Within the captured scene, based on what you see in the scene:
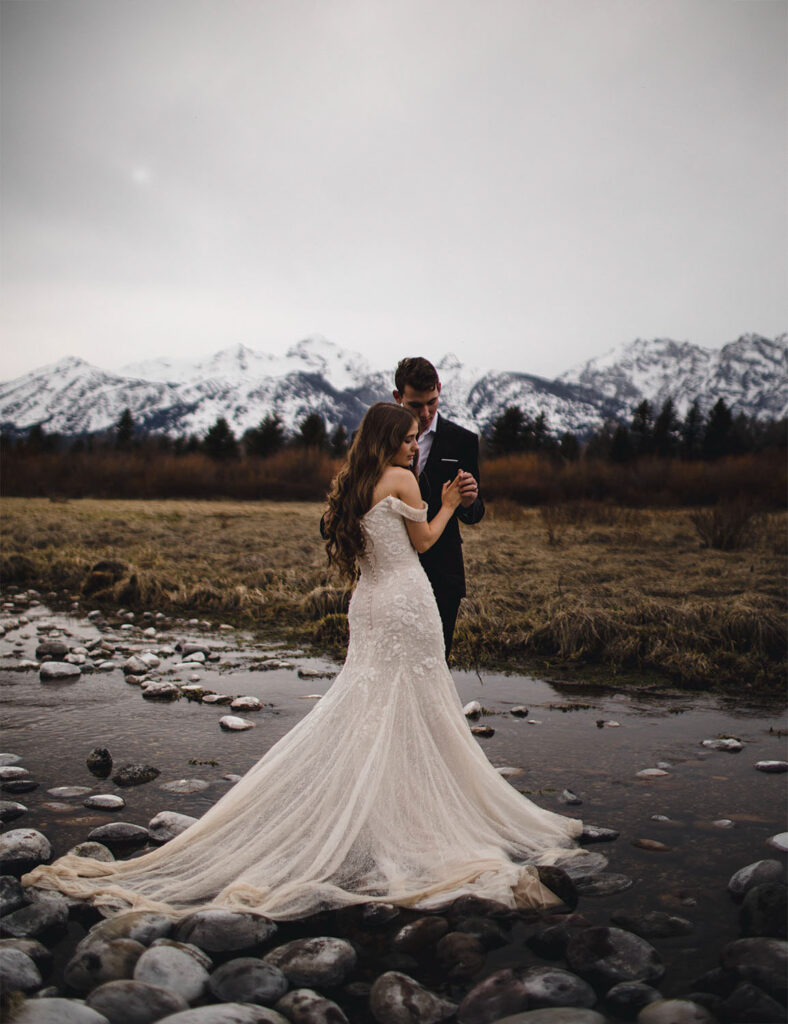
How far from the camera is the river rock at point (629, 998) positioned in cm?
255

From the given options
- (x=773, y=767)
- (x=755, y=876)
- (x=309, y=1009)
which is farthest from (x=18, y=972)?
(x=773, y=767)

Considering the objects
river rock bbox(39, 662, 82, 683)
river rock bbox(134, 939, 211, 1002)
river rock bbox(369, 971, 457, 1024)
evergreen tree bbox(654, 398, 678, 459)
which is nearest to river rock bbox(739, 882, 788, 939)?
river rock bbox(369, 971, 457, 1024)

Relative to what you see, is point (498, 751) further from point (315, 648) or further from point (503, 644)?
point (315, 648)

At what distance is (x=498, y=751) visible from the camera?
5586mm

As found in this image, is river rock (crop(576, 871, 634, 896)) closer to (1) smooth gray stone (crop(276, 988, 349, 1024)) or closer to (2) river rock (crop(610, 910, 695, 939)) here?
(2) river rock (crop(610, 910, 695, 939))

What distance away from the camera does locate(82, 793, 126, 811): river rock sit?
436 centimetres

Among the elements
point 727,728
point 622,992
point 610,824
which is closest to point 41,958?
point 622,992

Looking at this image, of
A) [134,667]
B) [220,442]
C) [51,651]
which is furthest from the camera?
[220,442]

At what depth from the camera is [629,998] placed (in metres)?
2.57

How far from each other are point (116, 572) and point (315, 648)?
20.6 feet

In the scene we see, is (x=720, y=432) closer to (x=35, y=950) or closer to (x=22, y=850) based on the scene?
(x=22, y=850)

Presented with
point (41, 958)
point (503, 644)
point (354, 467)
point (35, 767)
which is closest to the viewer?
point (41, 958)

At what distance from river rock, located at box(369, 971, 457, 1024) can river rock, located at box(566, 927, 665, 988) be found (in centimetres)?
59

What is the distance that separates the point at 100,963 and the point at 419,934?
1.29 m
